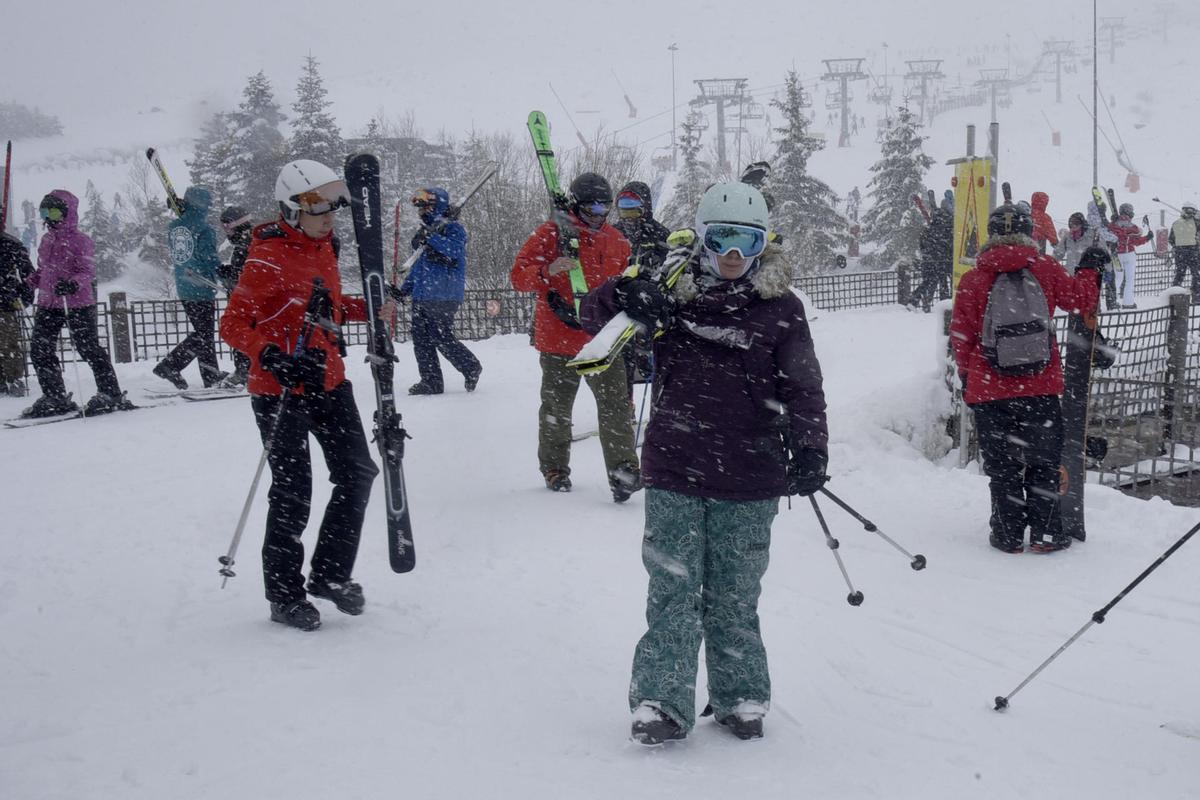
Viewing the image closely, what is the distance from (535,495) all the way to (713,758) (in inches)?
146

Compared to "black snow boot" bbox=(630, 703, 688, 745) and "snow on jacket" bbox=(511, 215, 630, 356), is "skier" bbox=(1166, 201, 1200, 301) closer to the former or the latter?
"snow on jacket" bbox=(511, 215, 630, 356)

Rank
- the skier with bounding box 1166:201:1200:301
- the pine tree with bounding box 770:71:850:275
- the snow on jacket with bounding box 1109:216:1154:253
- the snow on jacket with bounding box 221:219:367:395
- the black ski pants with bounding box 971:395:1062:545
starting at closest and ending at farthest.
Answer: the snow on jacket with bounding box 221:219:367:395 < the black ski pants with bounding box 971:395:1062:545 < the snow on jacket with bounding box 1109:216:1154:253 < the skier with bounding box 1166:201:1200:301 < the pine tree with bounding box 770:71:850:275

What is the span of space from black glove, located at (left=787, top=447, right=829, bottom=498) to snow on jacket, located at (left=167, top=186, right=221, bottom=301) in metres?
8.61

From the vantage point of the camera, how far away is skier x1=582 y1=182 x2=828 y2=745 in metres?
3.17

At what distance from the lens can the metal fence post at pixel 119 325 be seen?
532 inches

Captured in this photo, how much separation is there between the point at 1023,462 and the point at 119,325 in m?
12.3

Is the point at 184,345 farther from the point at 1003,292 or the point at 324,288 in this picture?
the point at 1003,292

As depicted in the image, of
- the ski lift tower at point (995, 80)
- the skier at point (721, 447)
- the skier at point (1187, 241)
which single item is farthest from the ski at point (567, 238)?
the ski lift tower at point (995, 80)

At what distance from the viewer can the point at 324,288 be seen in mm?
4152

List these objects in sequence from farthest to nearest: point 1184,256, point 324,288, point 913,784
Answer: point 1184,256 < point 324,288 < point 913,784

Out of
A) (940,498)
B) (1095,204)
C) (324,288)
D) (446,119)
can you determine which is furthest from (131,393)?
(446,119)

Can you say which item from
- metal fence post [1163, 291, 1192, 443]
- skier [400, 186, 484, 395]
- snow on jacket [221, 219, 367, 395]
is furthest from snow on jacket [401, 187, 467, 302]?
metal fence post [1163, 291, 1192, 443]

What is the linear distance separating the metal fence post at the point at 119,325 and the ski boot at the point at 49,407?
411 centimetres

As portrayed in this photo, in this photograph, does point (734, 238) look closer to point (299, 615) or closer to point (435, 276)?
point (299, 615)
